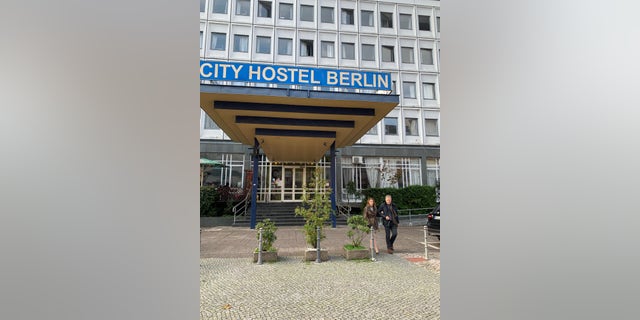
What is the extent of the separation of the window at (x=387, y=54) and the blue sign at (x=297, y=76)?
58.5 feet

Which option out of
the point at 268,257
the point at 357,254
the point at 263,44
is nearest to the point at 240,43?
the point at 263,44

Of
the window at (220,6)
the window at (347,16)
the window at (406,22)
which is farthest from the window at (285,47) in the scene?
the window at (406,22)

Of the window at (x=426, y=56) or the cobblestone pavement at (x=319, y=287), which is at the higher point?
the window at (x=426, y=56)

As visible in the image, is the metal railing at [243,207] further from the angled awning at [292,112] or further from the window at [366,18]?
the window at [366,18]

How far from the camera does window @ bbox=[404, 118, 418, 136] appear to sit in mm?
26411

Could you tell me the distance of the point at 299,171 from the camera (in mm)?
22938

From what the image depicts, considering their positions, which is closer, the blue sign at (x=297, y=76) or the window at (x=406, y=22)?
the blue sign at (x=297, y=76)

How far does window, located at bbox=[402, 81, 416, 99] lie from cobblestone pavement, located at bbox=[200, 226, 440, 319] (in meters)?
19.4

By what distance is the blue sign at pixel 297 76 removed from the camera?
9773 mm

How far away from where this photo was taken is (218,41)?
24906 millimetres

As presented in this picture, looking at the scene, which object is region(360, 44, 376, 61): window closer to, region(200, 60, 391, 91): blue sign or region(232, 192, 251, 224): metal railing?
region(232, 192, 251, 224): metal railing

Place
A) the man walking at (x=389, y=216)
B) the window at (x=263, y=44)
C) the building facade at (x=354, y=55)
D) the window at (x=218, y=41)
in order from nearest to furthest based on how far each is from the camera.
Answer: the man walking at (x=389, y=216), the building facade at (x=354, y=55), the window at (x=218, y=41), the window at (x=263, y=44)
